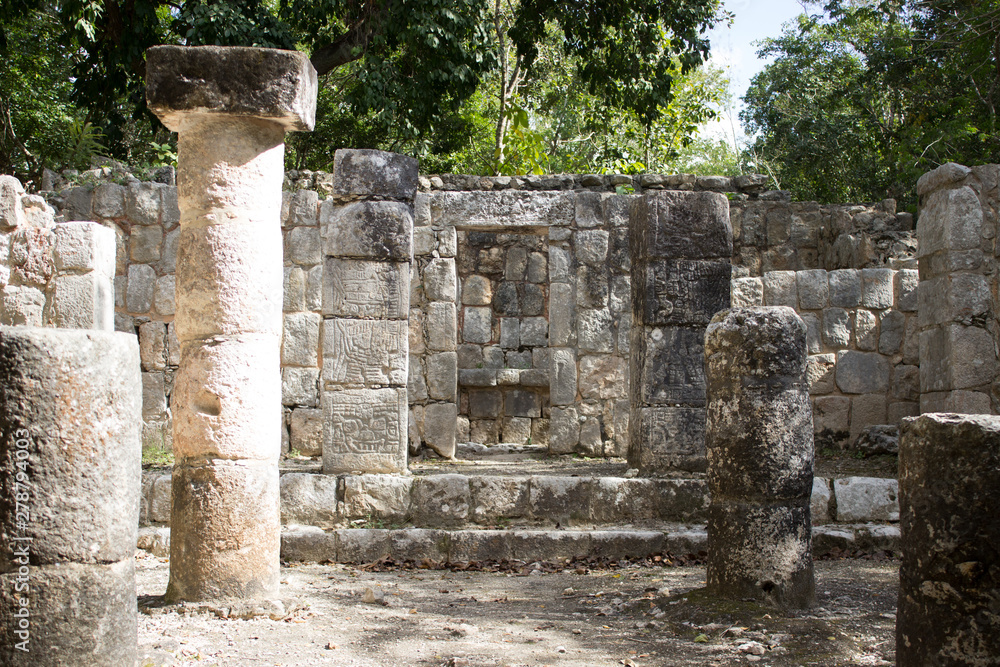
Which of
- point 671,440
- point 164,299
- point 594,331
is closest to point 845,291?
point 594,331

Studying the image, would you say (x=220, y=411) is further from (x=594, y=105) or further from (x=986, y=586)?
(x=594, y=105)

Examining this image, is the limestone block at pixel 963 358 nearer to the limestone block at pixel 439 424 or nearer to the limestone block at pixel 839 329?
the limestone block at pixel 839 329

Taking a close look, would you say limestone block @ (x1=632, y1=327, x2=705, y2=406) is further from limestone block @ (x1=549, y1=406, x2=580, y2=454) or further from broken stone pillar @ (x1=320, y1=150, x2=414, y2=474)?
limestone block @ (x1=549, y1=406, x2=580, y2=454)

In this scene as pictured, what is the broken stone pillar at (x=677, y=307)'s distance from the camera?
7.83 m

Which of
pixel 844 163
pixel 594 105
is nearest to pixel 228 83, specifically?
pixel 594 105

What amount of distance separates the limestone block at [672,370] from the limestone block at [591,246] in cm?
272

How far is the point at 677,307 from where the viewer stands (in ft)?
25.8

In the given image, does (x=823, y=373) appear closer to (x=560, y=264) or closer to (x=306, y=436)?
(x=560, y=264)

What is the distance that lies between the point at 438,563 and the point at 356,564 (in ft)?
2.16

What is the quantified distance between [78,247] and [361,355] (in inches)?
105

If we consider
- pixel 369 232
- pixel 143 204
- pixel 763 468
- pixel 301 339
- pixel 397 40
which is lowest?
pixel 763 468

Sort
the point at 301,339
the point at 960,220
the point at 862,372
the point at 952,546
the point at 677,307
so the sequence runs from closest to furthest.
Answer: the point at 952,546 → the point at 677,307 → the point at 960,220 → the point at 862,372 → the point at 301,339

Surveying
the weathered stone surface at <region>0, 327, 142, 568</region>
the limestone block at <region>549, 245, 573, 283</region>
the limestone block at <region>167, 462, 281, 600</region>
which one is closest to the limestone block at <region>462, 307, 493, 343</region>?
the limestone block at <region>549, 245, 573, 283</region>

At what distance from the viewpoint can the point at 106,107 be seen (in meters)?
15.2
